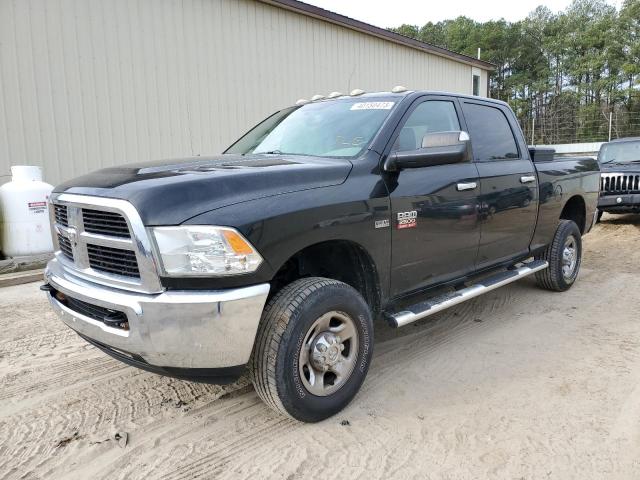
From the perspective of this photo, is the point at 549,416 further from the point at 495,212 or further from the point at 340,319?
the point at 495,212

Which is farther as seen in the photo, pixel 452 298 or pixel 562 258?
pixel 562 258

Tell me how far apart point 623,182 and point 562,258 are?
5.58 meters

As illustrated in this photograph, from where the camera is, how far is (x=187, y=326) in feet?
7.65

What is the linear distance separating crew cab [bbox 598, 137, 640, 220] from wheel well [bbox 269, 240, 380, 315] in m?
8.48

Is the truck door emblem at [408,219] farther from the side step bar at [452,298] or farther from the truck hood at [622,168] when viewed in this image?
the truck hood at [622,168]

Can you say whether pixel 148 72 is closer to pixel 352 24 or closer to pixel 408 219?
pixel 352 24

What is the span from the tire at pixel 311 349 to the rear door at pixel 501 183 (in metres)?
1.58

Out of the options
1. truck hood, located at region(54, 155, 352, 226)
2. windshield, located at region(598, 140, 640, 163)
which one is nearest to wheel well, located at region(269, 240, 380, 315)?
truck hood, located at region(54, 155, 352, 226)

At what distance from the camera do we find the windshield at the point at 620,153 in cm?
1038

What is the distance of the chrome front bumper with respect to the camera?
2.33 metres

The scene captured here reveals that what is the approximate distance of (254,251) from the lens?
2463 mm

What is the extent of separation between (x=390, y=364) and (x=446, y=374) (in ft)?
1.32

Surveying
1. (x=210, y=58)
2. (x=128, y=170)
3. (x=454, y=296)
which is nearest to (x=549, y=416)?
(x=454, y=296)

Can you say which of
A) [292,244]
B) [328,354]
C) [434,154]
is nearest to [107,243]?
[292,244]
